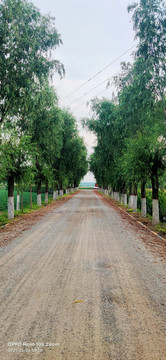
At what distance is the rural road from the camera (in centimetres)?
277

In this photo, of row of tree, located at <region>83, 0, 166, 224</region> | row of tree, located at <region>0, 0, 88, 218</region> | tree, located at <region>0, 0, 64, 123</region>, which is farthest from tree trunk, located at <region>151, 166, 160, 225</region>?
tree, located at <region>0, 0, 64, 123</region>

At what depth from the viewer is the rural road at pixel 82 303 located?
277cm

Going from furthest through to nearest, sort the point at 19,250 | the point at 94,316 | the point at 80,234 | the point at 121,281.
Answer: the point at 80,234, the point at 19,250, the point at 121,281, the point at 94,316

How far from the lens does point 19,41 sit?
39.3 feet

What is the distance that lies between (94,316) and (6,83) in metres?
12.1

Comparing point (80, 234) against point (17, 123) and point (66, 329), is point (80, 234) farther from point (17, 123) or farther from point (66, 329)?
point (17, 123)

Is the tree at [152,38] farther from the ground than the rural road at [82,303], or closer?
farther from the ground

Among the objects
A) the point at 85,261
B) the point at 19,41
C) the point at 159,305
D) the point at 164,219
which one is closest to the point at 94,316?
the point at 159,305

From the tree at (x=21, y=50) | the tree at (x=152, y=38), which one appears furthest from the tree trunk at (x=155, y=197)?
the tree at (x=21, y=50)

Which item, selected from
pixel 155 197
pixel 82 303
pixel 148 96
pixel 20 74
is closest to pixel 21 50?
pixel 20 74

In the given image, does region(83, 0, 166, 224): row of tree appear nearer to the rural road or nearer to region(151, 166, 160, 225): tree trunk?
region(151, 166, 160, 225): tree trunk

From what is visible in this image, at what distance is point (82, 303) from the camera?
12.3 feet

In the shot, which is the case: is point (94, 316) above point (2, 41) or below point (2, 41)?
below

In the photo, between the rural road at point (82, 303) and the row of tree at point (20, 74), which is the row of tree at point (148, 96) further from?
the rural road at point (82, 303)
